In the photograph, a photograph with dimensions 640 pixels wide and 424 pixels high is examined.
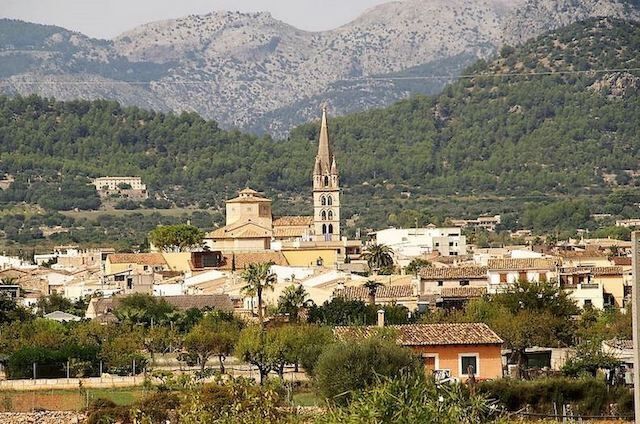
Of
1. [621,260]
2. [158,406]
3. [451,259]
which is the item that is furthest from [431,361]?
[451,259]

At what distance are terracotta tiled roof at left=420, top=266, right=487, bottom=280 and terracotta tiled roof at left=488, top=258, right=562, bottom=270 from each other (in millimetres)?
532

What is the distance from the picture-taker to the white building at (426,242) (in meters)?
105

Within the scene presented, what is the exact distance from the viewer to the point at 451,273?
232ft

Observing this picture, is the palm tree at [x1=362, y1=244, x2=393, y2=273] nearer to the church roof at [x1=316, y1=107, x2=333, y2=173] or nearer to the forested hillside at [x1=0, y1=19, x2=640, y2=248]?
the church roof at [x1=316, y1=107, x2=333, y2=173]

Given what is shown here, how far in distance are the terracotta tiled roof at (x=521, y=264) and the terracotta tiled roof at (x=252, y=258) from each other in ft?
60.2

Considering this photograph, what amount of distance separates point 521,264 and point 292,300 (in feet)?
36.1

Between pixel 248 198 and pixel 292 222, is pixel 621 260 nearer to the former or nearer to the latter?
pixel 292 222

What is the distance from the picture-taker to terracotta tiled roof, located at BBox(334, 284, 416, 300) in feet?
220

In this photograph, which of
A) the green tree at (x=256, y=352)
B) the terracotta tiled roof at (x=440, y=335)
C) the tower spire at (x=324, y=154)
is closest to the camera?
the terracotta tiled roof at (x=440, y=335)

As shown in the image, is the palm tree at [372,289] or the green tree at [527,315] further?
the palm tree at [372,289]

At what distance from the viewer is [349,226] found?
15700 centimetres

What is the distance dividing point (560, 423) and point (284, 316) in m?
27.0

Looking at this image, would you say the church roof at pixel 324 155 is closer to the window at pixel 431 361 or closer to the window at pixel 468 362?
the window at pixel 468 362

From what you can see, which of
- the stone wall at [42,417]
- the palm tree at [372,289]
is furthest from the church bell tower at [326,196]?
the stone wall at [42,417]
